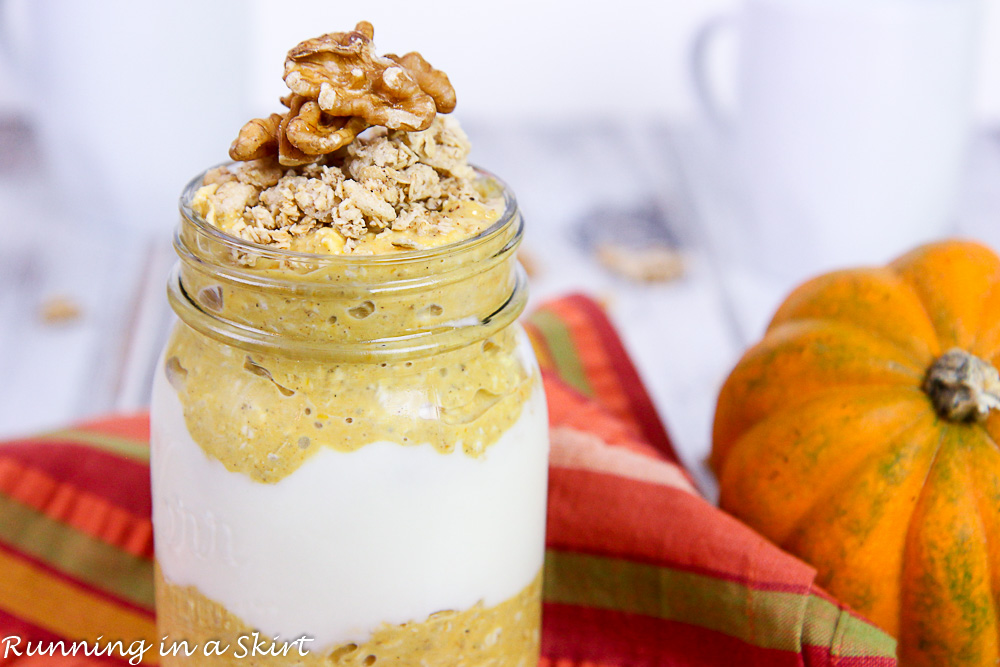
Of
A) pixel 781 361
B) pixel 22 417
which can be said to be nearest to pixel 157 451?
pixel 781 361

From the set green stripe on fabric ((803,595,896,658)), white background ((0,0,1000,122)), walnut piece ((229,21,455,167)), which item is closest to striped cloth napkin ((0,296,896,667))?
green stripe on fabric ((803,595,896,658))

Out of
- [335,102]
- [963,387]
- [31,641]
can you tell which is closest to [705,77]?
[963,387]

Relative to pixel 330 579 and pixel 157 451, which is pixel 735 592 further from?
pixel 157 451

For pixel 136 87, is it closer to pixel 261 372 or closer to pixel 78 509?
pixel 78 509

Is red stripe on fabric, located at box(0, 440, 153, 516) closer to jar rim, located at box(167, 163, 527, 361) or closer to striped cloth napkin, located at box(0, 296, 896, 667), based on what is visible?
striped cloth napkin, located at box(0, 296, 896, 667)

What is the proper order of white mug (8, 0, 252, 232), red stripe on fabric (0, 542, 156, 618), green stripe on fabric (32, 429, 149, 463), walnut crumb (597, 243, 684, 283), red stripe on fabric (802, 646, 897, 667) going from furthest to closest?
1. walnut crumb (597, 243, 684, 283)
2. white mug (8, 0, 252, 232)
3. green stripe on fabric (32, 429, 149, 463)
4. red stripe on fabric (0, 542, 156, 618)
5. red stripe on fabric (802, 646, 897, 667)

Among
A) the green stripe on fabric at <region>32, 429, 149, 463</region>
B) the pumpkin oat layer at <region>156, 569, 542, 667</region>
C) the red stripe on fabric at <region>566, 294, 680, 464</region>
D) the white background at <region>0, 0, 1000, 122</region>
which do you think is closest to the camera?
the pumpkin oat layer at <region>156, 569, 542, 667</region>
